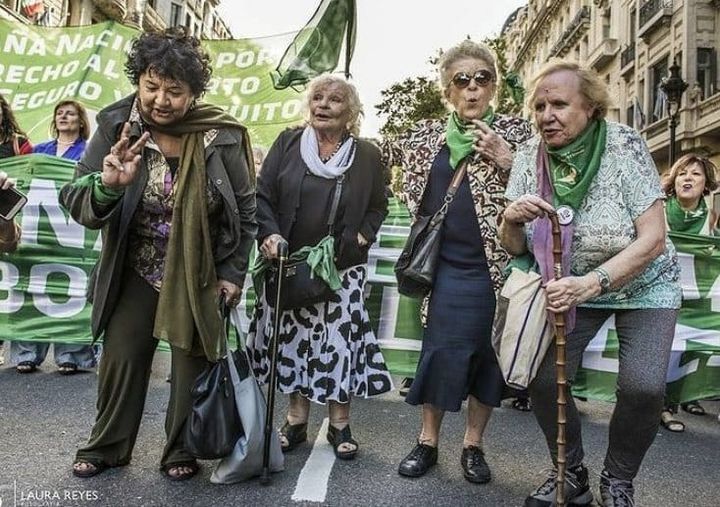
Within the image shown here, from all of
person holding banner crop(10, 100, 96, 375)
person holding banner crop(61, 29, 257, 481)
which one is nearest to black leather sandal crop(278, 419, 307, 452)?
person holding banner crop(61, 29, 257, 481)

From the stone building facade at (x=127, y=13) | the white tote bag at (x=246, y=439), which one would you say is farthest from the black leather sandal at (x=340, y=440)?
the stone building facade at (x=127, y=13)

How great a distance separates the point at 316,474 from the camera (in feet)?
10.8

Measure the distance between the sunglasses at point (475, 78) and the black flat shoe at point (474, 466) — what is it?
1.86 meters

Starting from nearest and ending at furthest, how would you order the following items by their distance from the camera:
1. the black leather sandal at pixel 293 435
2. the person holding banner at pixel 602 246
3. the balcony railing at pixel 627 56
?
the person holding banner at pixel 602 246
the black leather sandal at pixel 293 435
the balcony railing at pixel 627 56

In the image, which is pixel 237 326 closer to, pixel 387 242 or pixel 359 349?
pixel 359 349

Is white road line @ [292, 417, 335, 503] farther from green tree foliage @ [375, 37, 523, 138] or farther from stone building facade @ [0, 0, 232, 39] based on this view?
green tree foliage @ [375, 37, 523, 138]

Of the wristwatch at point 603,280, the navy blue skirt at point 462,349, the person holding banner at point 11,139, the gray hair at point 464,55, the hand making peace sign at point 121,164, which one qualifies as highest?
the gray hair at point 464,55

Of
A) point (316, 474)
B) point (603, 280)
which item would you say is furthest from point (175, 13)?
point (603, 280)

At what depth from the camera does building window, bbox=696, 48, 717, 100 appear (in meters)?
25.9

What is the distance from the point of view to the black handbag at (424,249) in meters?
3.36

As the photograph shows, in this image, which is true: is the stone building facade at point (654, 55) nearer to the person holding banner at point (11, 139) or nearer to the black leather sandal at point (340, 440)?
the person holding banner at point (11, 139)

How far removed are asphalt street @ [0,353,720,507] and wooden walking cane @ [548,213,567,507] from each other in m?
0.58

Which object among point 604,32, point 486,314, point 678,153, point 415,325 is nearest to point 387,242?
point 415,325

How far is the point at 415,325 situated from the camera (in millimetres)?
5234
